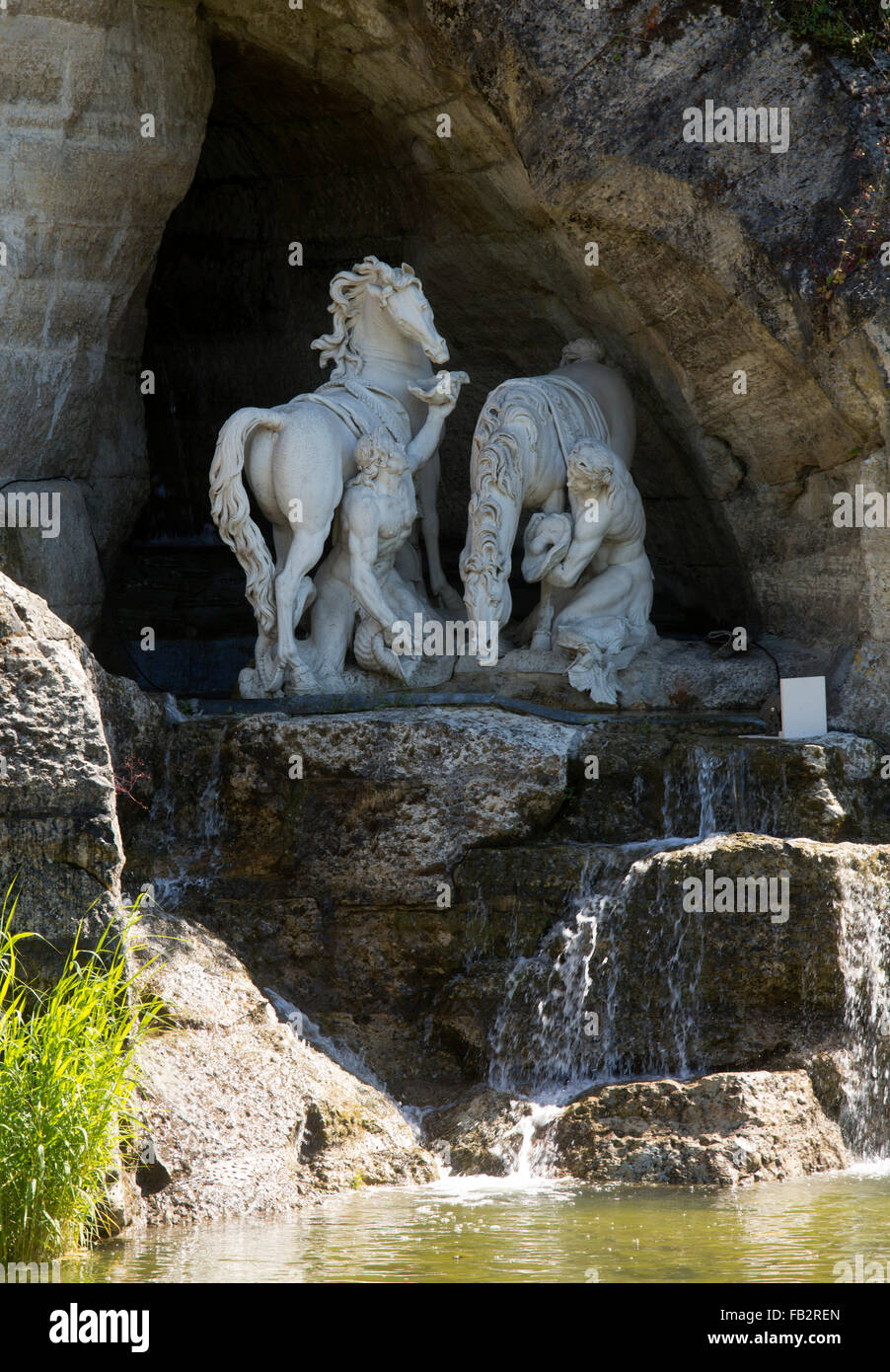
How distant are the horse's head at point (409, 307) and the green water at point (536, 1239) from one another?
14.4 feet

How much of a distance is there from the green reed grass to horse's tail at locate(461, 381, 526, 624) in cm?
390

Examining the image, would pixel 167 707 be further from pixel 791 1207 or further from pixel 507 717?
pixel 791 1207

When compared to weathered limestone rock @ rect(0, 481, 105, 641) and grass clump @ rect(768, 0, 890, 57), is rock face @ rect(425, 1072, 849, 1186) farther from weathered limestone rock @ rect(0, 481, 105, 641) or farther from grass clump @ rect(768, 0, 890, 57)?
grass clump @ rect(768, 0, 890, 57)

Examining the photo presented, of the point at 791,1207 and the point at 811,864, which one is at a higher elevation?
the point at 811,864

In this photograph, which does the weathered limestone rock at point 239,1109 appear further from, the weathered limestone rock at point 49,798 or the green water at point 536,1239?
the weathered limestone rock at point 49,798

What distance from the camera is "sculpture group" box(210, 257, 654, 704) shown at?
9289 mm

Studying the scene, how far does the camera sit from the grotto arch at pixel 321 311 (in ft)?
34.0

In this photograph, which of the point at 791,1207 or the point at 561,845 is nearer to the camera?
the point at 791,1207

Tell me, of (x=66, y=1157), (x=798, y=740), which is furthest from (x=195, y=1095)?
(x=798, y=740)

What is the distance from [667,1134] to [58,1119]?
227 centimetres

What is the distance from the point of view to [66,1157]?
218 inches

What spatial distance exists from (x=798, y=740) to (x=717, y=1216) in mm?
2606

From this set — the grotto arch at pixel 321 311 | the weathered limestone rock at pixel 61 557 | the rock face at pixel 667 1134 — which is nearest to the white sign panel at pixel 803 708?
the rock face at pixel 667 1134

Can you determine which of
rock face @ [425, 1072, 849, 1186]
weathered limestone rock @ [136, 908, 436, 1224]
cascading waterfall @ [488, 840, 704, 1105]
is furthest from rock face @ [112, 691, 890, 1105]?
weathered limestone rock @ [136, 908, 436, 1224]
